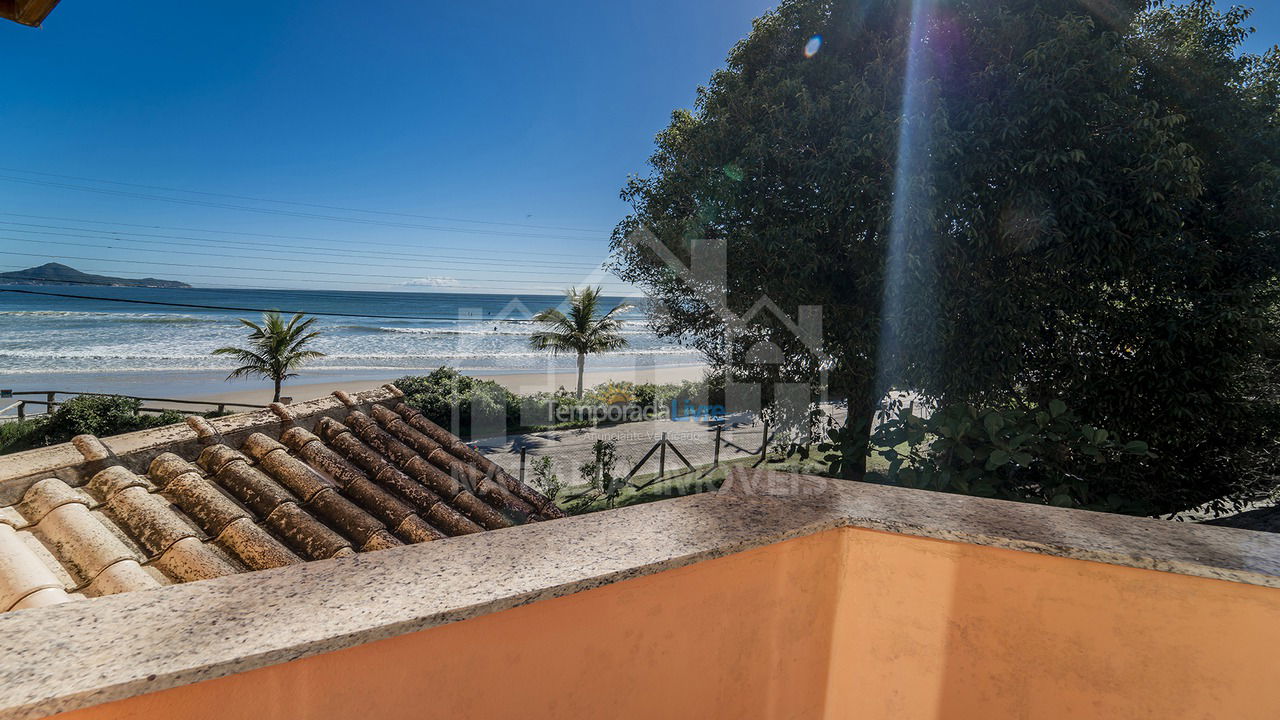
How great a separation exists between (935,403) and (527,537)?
5600mm

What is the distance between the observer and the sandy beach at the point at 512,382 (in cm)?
2077

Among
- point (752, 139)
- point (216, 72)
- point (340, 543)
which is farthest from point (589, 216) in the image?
point (340, 543)

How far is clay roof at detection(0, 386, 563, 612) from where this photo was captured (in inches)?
73.8

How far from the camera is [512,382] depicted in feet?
81.9

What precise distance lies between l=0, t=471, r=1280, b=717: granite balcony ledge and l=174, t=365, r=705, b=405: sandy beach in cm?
2017

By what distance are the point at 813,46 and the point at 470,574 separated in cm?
675

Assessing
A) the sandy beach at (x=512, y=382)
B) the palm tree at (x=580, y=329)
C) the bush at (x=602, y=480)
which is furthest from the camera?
the sandy beach at (x=512, y=382)

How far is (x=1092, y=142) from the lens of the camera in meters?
4.67

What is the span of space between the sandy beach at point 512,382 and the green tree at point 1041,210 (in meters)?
17.9

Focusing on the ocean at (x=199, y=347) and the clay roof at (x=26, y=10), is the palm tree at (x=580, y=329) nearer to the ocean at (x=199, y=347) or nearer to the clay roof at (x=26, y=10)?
the ocean at (x=199, y=347)

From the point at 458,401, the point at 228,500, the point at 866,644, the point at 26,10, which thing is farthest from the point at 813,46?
the point at 458,401

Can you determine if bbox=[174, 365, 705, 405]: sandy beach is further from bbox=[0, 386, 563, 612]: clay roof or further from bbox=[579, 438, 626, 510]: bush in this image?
bbox=[0, 386, 563, 612]: clay roof

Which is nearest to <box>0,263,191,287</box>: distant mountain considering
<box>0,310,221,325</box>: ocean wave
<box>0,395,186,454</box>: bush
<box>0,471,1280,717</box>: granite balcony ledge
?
<box>0,310,221,325</box>: ocean wave

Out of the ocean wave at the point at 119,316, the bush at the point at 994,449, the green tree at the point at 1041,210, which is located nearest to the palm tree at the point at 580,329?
the green tree at the point at 1041,210
